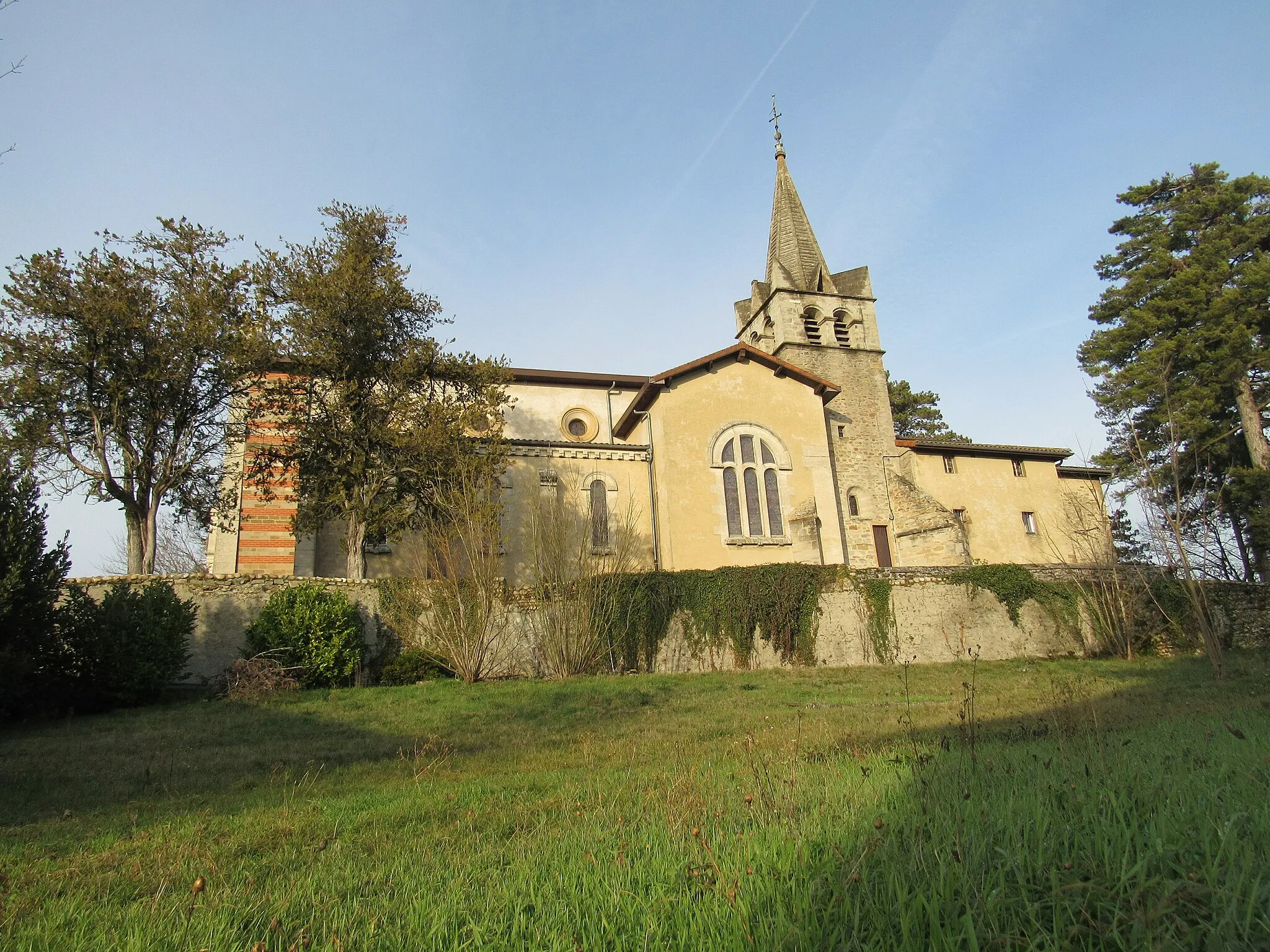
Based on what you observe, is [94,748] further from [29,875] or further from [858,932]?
[858,932]

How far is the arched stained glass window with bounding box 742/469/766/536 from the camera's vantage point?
2339 cm

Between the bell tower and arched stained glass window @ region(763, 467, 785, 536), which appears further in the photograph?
the bell tower

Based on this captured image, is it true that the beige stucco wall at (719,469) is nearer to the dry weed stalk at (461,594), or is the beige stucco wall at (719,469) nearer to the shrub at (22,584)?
the dry weed stalk at (461,594)

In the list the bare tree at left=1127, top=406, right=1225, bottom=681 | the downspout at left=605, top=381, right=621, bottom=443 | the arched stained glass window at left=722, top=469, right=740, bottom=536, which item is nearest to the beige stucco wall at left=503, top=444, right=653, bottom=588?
the arched stained glass window at left=722, top=469, right=740, bottom=536

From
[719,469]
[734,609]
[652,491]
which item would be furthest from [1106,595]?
[652,491]

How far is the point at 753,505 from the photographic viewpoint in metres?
23.6

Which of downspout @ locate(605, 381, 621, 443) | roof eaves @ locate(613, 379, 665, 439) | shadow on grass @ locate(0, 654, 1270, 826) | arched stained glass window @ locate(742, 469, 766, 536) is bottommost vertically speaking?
shadow on grass @ locate(0, 654, 1270, 826)

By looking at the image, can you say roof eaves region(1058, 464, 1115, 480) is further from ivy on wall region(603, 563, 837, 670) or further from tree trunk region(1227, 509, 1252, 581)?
ivy on wall region(603, 563, 837, 670)

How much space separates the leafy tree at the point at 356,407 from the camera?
18547 millimetres

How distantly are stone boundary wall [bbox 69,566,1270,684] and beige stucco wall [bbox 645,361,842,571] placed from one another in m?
4.15

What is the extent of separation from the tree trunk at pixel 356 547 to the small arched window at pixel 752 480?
10727 millimetres

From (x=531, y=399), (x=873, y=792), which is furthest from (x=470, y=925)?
(x=531, y=399)

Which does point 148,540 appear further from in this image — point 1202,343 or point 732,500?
point 1202,343

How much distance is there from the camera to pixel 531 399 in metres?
27.1
